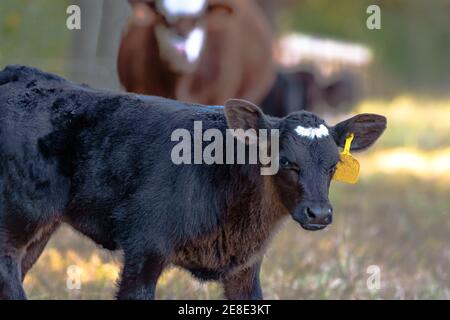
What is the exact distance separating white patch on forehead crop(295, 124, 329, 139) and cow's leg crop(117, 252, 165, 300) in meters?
0.93

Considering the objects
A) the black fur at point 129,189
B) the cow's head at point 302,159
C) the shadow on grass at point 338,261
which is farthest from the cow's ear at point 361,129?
the shadow on grass at point 338,261

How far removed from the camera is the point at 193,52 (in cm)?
1090

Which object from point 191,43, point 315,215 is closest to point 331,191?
point 191,43

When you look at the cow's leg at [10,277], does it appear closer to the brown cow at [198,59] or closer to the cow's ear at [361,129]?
the cow's ear at [361,129]

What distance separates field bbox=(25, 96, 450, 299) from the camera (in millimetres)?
7105

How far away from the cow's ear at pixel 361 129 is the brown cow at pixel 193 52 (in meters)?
4.82

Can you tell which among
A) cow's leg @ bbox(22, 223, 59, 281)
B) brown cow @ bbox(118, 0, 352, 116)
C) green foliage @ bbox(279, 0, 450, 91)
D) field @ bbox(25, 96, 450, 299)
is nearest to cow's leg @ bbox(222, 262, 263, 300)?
field @ bbox(25, 96, 450, 299)

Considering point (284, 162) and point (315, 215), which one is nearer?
point (315, 215)

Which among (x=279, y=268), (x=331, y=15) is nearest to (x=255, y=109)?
(x=279, y=268)

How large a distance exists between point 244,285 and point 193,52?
5.17 metres

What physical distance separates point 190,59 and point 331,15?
892 inches

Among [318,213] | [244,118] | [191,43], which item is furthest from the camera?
[191,43]

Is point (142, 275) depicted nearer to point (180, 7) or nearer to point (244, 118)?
point (244, 118)

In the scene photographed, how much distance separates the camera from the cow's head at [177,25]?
10.4 m
